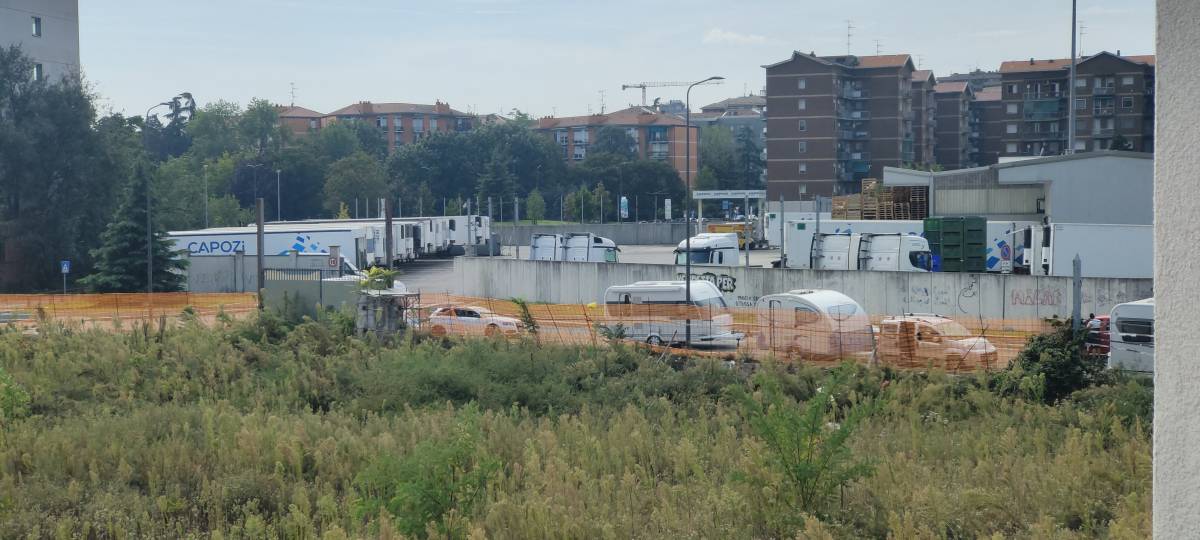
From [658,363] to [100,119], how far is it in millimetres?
46466

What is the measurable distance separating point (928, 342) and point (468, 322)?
11.4m

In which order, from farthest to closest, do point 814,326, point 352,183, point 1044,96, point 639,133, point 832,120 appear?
point 639,133 < point 1044,96 < point 832,120 < point 352,183 < point 814,326

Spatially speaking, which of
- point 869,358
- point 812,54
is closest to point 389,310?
point 869,358

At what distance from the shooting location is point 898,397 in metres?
17.4

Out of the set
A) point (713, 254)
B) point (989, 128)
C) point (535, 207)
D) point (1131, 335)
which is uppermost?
point (989, 128)

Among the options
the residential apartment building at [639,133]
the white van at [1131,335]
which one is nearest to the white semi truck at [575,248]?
the white van at [1131,335]

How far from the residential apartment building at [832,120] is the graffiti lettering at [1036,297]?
8516 cm

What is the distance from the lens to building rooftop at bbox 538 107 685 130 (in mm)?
159387

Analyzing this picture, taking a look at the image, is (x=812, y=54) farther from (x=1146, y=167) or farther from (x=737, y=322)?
(x=737, y=322)

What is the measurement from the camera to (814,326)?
2398 cm

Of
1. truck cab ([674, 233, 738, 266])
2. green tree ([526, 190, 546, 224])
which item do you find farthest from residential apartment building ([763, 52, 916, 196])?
truck cab ([674, 233, 738, 266])

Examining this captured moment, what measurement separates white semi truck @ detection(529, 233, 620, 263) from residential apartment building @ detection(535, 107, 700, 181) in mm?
105391

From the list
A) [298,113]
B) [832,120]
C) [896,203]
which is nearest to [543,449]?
[896,203]

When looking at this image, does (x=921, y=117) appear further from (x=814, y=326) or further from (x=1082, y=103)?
(x=814, y=326)
